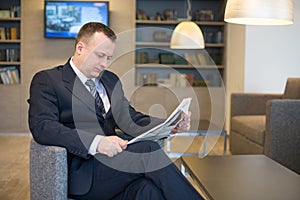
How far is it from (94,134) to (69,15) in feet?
13.8

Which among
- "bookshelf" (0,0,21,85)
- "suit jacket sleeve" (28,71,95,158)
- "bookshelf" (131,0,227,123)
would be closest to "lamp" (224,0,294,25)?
"suit jacket sleeve" (28,71,95,158)

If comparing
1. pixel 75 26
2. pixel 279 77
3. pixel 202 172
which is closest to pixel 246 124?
pixel 279 77

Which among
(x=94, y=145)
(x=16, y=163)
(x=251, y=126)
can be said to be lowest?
(x=16, y=163)

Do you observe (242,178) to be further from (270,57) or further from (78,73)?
(270,57)

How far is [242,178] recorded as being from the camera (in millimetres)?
2186

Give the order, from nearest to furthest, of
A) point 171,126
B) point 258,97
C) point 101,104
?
point 171,126 < point 101,104 < point 258,97

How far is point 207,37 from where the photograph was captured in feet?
20.3

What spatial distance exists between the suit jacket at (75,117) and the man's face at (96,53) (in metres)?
0.08

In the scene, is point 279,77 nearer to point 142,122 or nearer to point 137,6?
point 137,6

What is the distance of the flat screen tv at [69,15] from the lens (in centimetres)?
582

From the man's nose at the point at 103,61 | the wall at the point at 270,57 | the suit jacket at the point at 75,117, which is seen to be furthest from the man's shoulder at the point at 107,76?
the wall at the point at 270,57

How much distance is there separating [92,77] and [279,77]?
3442 mm

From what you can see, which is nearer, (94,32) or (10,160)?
(94,32)

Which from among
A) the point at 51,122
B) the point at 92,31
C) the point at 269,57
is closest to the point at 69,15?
the point at 269,57
